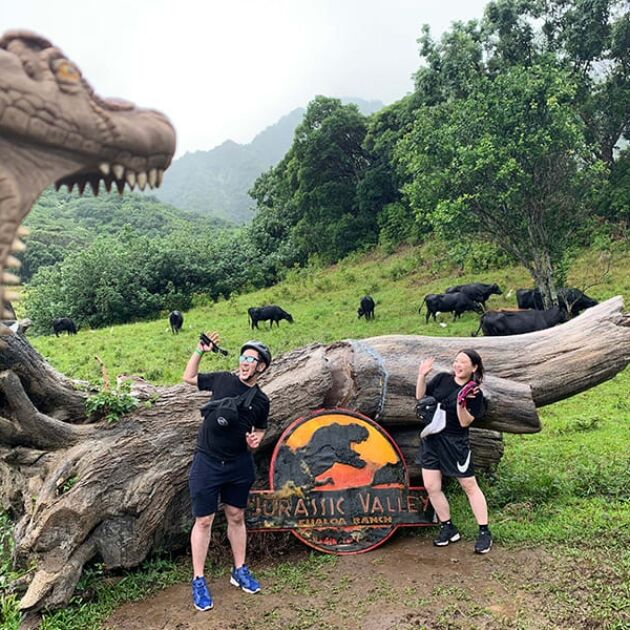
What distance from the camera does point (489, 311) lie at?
15.8 metres

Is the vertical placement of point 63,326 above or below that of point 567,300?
below

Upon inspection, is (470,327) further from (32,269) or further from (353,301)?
(32,269)

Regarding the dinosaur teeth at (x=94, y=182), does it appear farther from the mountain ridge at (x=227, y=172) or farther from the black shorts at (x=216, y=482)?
the mountain ridge at (x=227, y=172)

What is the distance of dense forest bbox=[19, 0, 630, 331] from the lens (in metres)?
15.1

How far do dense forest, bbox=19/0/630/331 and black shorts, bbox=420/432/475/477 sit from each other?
10946 mm

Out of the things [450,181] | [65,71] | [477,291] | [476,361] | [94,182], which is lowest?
[476,361]

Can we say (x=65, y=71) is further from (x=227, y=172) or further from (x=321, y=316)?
(x=227, y=172)

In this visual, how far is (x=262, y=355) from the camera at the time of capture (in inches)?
177

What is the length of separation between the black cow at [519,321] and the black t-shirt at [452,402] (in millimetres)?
10131

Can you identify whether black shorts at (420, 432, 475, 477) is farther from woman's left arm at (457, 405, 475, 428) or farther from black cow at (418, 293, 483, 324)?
black cow at (418, 293, 483, 324)

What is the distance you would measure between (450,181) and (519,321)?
405cm

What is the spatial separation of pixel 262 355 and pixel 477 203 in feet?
41.3

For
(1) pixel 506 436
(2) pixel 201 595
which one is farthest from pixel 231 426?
(1) pixel 506 436

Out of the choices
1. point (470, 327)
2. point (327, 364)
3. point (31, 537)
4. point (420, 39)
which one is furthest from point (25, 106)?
point (420, 39)
